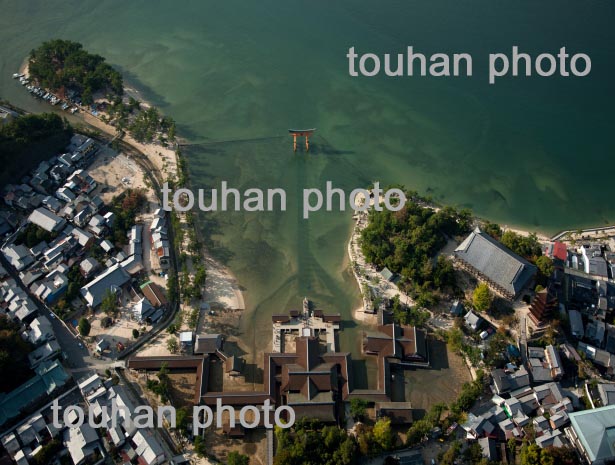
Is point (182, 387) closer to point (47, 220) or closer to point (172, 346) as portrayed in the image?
point (172, 346)

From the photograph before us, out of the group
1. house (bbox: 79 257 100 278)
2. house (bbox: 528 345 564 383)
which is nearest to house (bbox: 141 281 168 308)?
house (bbox: 79 257 100 278)

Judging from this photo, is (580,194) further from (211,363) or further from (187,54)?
(187,54)

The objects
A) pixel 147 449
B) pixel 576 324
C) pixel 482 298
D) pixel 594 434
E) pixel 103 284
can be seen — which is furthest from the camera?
pixel 103 284

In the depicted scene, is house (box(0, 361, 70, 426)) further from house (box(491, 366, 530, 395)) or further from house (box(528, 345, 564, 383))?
house (box(528, 345, 564, 383))

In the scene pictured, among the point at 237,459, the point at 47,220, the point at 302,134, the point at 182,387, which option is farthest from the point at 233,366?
the point at 302,134

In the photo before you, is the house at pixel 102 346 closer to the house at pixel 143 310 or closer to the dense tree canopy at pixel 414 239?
the house at pixel 143 310

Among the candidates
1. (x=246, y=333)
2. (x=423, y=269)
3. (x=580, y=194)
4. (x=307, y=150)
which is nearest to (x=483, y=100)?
(x=580, y=194)

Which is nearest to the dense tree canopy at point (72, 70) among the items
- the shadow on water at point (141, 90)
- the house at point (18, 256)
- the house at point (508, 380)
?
the shadow on water at point (141, 90)
